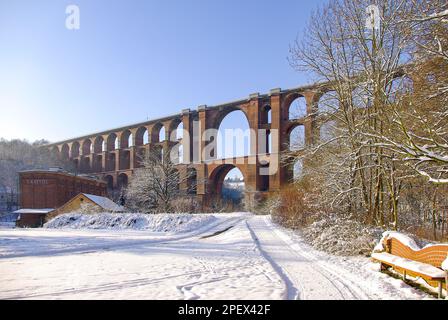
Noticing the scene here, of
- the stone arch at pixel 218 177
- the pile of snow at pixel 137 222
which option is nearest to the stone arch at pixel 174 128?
the stone arch at pixel 218 177

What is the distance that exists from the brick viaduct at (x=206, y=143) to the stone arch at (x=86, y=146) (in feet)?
3.50

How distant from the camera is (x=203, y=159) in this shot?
40.9 m

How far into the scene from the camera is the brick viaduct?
1399 inches

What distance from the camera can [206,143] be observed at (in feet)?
138

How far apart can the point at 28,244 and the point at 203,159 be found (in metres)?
31.3

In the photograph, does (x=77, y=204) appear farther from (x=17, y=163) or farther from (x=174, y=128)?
(x=17, y=163)

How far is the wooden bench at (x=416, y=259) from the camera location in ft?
13.1

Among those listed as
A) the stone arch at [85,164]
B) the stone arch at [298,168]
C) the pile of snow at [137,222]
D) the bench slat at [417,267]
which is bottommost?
the pile of snow at [137,222]

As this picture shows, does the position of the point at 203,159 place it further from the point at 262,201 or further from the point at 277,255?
the point at 277,255

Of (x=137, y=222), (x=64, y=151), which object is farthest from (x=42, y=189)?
(x=64, y=151)

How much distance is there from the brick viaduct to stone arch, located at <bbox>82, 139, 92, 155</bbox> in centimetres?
107

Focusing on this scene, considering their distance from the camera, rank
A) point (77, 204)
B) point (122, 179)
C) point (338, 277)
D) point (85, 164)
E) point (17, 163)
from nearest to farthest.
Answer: point (338, 277), point (77, 204), point (122, 179), point (85, 164), point (17, 163)

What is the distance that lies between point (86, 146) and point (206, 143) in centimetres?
3100

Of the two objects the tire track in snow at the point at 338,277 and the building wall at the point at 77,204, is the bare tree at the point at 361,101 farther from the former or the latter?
the building wall at the point at 77,204
